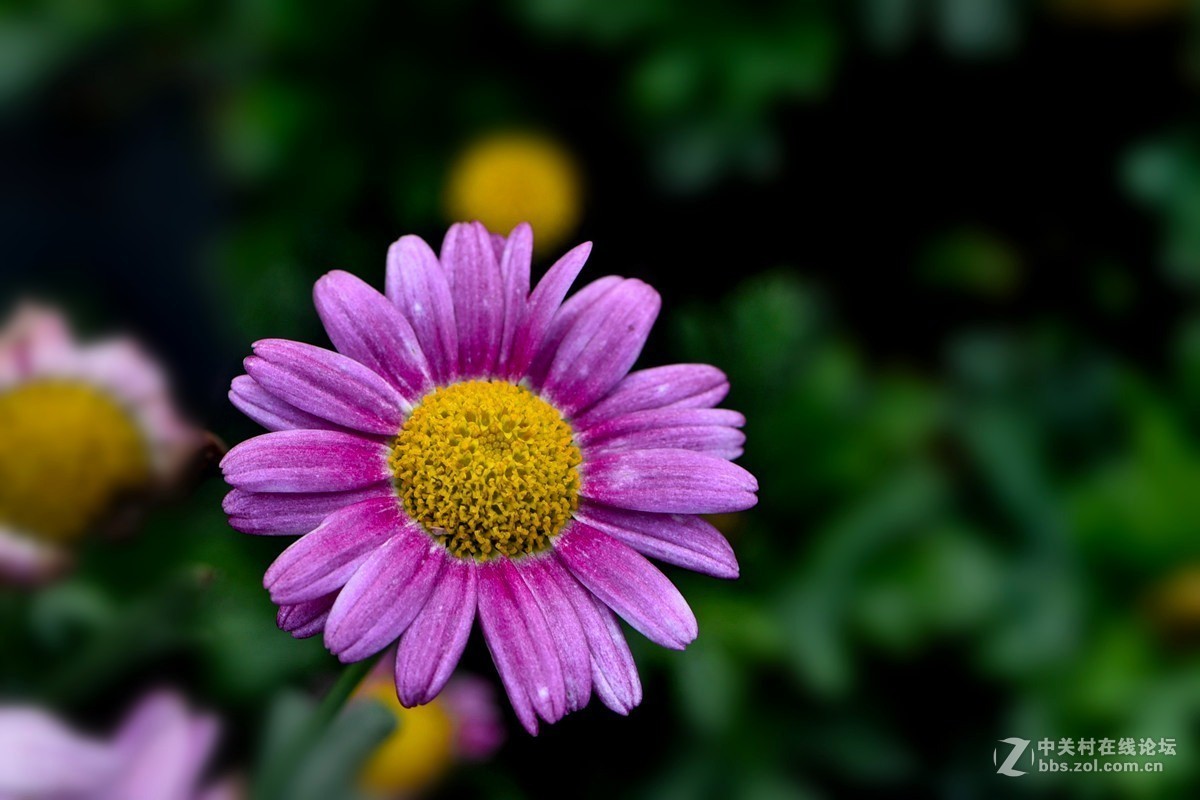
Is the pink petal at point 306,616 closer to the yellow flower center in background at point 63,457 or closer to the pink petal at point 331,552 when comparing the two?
the pink petal at point 331,552

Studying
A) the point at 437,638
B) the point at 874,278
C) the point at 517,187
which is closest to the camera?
the point at 437,638

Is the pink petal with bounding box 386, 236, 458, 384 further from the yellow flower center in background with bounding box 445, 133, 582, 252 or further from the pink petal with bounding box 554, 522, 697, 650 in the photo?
the yellow flower center in background with bounding box 445, 133, 582, 252

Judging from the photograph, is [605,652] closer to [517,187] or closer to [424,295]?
[424,295]

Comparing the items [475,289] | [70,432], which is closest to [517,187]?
[70,432]

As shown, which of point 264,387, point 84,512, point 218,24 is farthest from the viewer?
point 218,24

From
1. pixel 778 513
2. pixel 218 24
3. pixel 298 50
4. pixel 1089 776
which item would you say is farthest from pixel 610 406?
pixel 218 24

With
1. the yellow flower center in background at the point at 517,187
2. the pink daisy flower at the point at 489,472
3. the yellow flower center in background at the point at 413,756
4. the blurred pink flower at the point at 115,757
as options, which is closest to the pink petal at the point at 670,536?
the pink daisy flower at the point at 489,472

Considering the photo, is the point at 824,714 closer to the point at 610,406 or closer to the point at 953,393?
the point at 953,393
